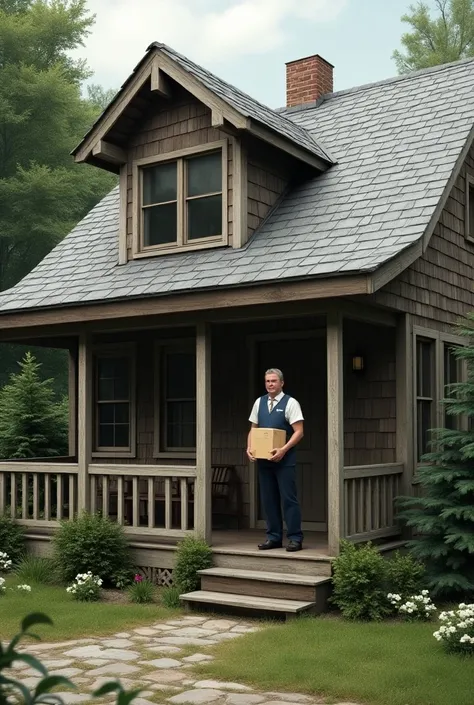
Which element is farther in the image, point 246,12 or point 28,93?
point 246,12

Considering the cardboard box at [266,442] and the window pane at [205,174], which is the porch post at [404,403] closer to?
the cardboard box at [266,442]

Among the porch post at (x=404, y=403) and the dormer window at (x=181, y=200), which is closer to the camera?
the porch post at (x=404, y=403)

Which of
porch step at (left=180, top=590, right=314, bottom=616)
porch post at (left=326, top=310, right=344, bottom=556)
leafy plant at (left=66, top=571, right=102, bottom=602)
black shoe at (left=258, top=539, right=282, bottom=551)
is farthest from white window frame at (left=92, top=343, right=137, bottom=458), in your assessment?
porch post at (left=326, top=310, right=344, bottom=556)

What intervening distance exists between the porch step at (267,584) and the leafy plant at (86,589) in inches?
41.0

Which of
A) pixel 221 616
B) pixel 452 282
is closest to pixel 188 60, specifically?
pixel 452 282

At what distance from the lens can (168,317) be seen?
9508mm

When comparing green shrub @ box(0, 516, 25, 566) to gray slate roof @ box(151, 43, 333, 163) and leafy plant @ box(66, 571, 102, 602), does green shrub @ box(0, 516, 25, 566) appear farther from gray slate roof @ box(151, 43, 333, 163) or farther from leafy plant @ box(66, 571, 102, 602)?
gray slate roof @ box(151, 43, 333, 163)

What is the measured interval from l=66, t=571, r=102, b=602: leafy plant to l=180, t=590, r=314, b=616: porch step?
3.04 ft

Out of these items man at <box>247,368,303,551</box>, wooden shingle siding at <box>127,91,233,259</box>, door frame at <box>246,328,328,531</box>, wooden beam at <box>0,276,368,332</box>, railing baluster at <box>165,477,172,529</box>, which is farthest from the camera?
door frame at <box>246,328,328,531</box>

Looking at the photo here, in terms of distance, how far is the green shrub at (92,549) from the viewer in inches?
361

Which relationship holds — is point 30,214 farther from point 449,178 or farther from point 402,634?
point 402,634

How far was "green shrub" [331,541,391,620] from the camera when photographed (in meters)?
7.60

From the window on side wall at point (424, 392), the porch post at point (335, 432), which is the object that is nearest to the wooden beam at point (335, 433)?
the porch post at point (335, 432)

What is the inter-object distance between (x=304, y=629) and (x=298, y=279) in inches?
122
